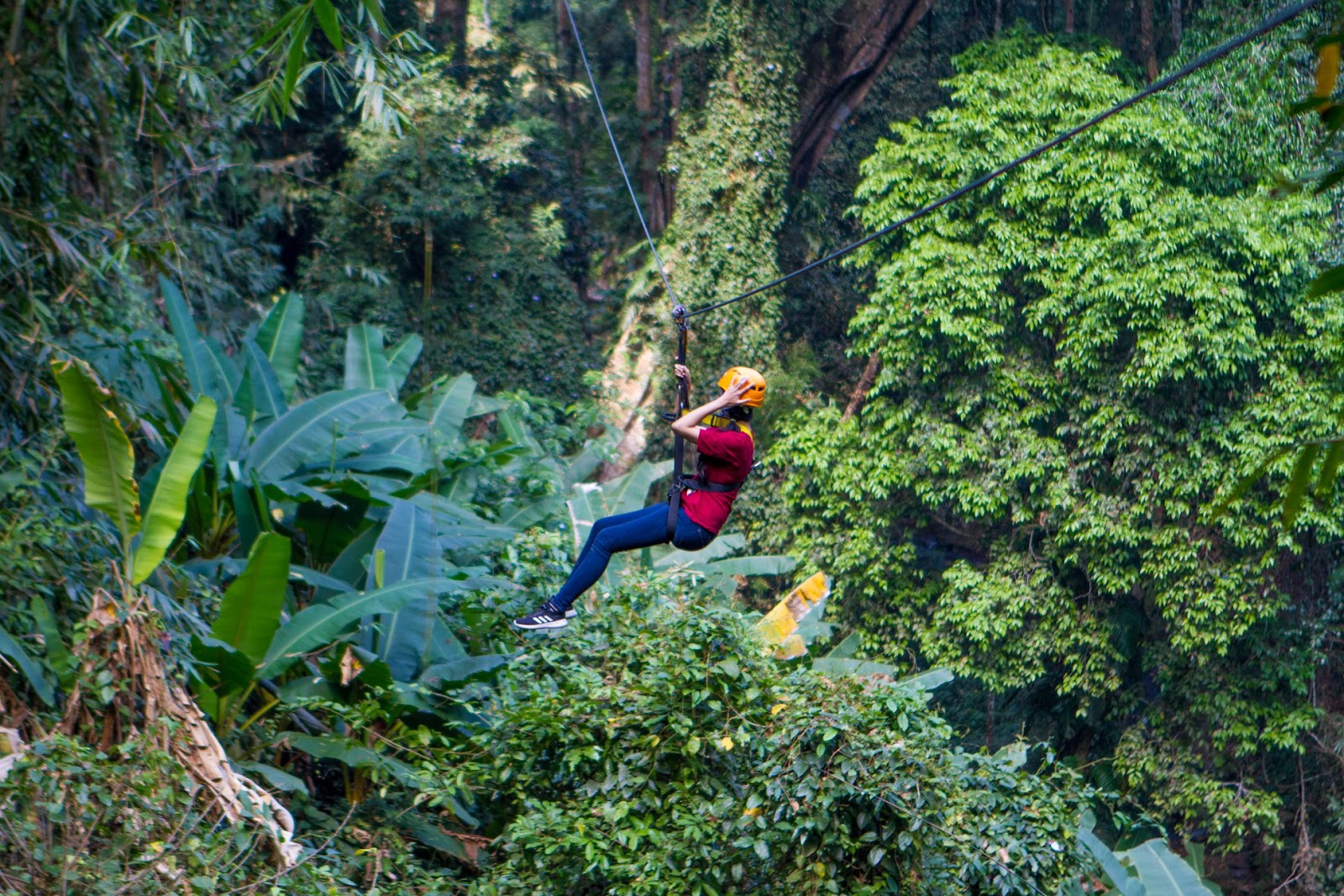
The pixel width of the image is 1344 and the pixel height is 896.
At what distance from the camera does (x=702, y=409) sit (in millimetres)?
5355

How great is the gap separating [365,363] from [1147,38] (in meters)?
10.9

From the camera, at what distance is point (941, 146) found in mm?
13391

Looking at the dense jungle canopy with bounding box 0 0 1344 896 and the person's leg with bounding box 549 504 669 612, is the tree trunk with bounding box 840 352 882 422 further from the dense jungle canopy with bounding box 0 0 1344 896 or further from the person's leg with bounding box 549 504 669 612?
the person's leg with bounding box 549 504 669 612

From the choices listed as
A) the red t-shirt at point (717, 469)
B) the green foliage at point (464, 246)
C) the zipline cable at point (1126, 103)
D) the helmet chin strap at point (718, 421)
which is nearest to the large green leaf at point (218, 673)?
the red t-shirt at point (717, 469)

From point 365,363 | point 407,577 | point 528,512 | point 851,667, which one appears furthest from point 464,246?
point 407,577

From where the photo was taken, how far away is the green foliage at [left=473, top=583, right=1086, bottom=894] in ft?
15.9

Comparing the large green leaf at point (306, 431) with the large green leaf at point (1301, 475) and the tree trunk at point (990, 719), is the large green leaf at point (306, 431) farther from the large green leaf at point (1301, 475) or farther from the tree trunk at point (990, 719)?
the tree trunk at point (990, 719)

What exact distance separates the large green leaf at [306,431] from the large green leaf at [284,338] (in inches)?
44.8

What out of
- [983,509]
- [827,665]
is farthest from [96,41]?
[983,509]

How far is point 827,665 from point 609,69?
45.5 ft

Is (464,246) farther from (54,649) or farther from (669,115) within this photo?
(54,649)

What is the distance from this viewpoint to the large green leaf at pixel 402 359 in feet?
33.5

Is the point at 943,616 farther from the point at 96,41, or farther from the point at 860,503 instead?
the point at 96,41

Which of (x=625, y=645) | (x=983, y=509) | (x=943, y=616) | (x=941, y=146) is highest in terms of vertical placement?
(x=941, y=146)
